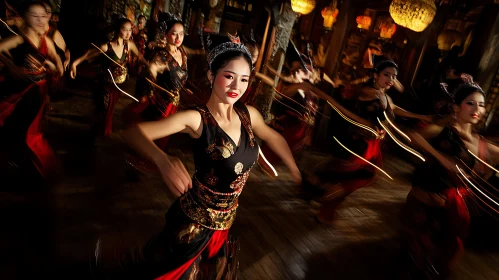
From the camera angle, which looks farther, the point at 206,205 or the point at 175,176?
the point at 206,205

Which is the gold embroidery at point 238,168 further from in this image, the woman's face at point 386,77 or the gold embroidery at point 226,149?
the woman's face at point 386,77

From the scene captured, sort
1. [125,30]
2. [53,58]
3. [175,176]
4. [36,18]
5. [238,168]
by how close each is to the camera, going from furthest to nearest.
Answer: [125,30]
[53,58]
[36,18]
[238,168]
[175,176]

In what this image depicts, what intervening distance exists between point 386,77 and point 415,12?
2050mm

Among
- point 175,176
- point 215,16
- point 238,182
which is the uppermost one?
point 215,16

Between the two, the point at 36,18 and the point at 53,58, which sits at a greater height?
the point at 36,18

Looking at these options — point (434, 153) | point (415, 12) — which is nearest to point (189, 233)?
point (434, 153)

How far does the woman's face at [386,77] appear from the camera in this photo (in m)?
3.92

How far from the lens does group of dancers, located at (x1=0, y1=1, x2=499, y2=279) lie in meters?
1.86

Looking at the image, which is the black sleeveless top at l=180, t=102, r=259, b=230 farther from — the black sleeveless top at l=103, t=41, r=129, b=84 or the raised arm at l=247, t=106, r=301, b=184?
the black sleeveless top at l=103, t=41, r=129, b=84

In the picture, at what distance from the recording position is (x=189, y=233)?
6.08 feet

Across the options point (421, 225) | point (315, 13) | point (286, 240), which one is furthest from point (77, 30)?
point (421, 225)

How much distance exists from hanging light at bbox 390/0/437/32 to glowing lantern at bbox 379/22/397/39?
394 centimetres

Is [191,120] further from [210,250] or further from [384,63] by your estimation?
[384,63]

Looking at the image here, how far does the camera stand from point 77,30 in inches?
455
